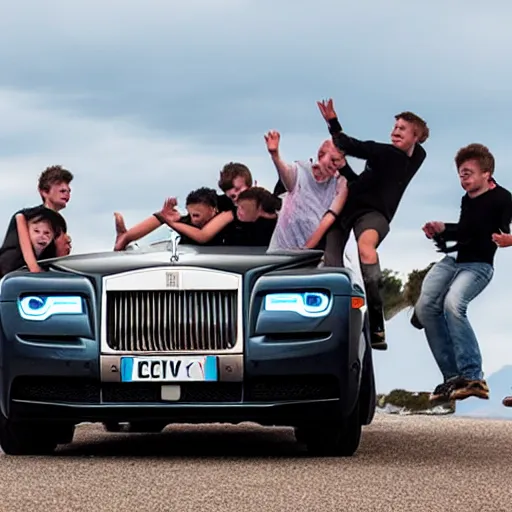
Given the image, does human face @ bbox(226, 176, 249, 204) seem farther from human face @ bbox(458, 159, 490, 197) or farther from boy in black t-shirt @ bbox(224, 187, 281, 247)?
human face @ bbox(458, 159, 490, 197)

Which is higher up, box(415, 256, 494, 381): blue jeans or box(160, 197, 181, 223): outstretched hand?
box(160, 197, 181, 223): outstretched hand

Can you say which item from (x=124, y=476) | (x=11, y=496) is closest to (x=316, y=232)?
(x=124, y=476)

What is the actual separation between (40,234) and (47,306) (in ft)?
5.54

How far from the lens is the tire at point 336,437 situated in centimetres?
888

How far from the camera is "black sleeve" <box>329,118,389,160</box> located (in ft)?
35.6

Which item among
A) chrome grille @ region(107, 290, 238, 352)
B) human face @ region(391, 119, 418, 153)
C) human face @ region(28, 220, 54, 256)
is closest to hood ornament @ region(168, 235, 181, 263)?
chrome grille @ region(107, 290, 238, 352)

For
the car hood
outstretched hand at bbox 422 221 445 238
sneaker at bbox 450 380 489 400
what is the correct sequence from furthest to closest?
outstretched hand at bbox 422 221 445 238 → sneaker at bbox 450 380 489 400 → the car hood

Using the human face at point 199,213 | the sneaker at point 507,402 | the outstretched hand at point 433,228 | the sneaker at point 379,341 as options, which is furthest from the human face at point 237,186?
the sneaker at point 507,402

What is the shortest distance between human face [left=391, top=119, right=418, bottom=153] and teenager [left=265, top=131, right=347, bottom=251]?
60 centimetres

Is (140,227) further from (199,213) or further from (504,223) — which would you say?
(504,223)

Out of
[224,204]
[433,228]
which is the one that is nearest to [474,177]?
[433,228]

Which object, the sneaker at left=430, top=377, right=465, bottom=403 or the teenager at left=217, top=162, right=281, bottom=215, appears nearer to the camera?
the teenager at left=217, top=162, right=281, bottom=215

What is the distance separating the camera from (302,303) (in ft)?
28.6

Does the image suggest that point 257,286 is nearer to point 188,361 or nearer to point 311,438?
point 188,361
